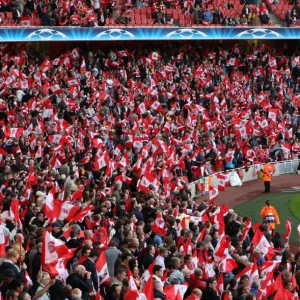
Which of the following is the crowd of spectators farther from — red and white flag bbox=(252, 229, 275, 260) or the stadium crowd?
red and white flag bbox=(252, 229, 275, 260)

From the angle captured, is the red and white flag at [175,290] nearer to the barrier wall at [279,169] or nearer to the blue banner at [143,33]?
the barrier wall at [279,169]

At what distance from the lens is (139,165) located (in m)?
23.3

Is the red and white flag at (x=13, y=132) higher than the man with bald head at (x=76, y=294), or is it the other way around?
the man with bald head at (x=76, y=294)

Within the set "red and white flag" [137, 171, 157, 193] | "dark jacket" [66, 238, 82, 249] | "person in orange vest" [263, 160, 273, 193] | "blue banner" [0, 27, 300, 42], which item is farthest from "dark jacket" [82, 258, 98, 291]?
"blue banner" [0, 27, 300, 42]

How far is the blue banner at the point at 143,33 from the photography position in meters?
35.3

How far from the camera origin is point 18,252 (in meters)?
13.2

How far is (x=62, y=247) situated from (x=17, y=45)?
25240 mm

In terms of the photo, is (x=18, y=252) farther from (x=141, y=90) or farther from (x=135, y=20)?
(x=135, y=20)

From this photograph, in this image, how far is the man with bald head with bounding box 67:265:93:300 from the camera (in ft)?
40.9

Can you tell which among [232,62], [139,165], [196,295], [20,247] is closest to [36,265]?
[20,247]

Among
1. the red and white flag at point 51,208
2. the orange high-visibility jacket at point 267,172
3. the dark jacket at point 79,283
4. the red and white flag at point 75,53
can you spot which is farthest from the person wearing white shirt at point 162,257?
the red and white flag at point 75,53

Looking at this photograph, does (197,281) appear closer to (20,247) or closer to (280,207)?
(20,247)

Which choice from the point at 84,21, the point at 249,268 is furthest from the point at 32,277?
the point at 84,21

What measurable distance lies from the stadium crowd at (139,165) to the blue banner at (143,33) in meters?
0.82
